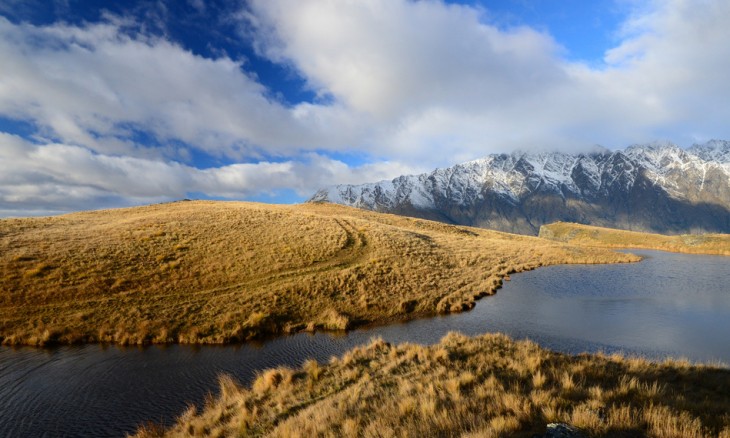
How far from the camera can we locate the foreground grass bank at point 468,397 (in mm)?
7418

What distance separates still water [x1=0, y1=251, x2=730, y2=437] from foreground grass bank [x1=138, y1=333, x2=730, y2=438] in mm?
2908

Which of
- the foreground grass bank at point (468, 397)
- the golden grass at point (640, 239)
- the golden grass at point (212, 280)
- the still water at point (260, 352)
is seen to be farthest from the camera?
the golden grass at point (640, 239)

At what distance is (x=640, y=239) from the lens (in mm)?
115938

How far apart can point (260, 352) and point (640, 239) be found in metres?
143

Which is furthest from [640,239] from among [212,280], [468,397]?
[468,397]

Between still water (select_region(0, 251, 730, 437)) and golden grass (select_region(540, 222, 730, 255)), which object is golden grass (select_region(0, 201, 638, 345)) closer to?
still water (select_region(0, 251, 730, 437))

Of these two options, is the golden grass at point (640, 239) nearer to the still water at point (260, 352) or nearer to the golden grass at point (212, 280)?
the still water at point (260, 352)

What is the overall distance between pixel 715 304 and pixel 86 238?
6443cm

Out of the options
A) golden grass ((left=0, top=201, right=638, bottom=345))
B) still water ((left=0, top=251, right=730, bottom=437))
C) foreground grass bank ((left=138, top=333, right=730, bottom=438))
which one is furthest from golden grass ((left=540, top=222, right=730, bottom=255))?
foreground grass bank ((left=138, top=333, right=730, bottom=438))

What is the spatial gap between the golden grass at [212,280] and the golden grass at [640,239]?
84.1 m

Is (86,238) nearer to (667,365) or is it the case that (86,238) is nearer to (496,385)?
(496,385)

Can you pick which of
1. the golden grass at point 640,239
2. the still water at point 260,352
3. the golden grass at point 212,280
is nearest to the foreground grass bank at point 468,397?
the still water at point 260,352

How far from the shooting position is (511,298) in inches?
1234

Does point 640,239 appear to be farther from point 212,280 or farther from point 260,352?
point 260,352
